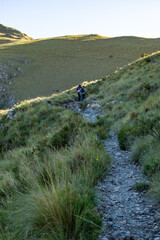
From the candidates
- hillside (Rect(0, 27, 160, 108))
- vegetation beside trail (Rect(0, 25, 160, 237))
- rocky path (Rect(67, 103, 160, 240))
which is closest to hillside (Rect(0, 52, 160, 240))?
vegetation beside trail (Rect(0, 25, 160, 237))

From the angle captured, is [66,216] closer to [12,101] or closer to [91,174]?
[91,174]

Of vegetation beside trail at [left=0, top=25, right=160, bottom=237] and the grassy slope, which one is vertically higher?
the grassy slope

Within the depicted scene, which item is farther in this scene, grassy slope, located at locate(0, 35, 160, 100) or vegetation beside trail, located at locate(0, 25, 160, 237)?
grassy slope, located at locate(0, 35, 160, 100)

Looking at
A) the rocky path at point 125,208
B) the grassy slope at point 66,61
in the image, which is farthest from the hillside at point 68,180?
the grassy slope at point 66,61

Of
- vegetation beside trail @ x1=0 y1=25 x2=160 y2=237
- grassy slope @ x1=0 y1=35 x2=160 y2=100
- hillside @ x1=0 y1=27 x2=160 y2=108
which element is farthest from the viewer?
grassy slope @ x1=0 y1=35 x2=160 y2=100

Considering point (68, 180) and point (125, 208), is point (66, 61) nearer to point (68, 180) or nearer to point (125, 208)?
point (125, 208)

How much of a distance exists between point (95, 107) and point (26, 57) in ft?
222

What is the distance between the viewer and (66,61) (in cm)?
6925

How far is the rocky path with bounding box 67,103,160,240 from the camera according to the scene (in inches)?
100

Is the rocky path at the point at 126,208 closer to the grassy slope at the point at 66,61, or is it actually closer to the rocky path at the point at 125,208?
the rocky path at the point at 125,208

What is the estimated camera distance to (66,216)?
252 centimetres

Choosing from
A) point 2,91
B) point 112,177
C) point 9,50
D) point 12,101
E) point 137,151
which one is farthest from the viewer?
point 9,50

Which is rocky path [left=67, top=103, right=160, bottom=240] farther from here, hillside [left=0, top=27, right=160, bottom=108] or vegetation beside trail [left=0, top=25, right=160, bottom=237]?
hillside [left=0, top=27, right=160, bottom=108]

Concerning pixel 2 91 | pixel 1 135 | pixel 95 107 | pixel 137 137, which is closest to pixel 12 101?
pixel 2 91
